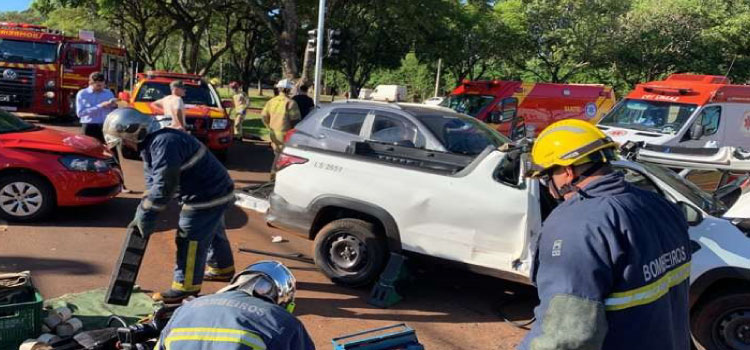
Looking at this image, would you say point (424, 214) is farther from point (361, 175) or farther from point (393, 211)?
point (361, 175)

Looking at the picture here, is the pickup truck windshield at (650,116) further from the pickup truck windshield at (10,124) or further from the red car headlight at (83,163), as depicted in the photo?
the pickup truck windshield at (10,124)

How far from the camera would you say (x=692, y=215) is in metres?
4.62

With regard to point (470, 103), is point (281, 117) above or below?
below

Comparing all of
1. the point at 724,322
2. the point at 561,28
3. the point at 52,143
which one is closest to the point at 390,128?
the point at 52,143

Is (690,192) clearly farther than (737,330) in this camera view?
Yes

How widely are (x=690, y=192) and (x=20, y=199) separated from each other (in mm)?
6835

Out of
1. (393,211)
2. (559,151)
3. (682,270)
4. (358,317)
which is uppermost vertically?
(559,151)

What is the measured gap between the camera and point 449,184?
5180 mm

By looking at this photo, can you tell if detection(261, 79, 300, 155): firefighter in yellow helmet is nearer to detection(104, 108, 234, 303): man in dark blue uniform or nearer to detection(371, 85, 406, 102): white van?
detection(371, 85, 406, 102): white van

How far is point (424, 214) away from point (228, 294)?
323 cm

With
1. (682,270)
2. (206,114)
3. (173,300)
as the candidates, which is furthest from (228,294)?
(206,114)

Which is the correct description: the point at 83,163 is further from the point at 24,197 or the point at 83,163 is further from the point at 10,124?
the point at 10,124

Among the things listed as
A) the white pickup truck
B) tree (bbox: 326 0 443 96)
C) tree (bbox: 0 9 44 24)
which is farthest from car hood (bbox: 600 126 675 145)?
tree (bbox: 0 9 44 24)

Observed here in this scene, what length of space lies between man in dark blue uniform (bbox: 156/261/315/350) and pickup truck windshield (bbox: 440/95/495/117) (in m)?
13.0
